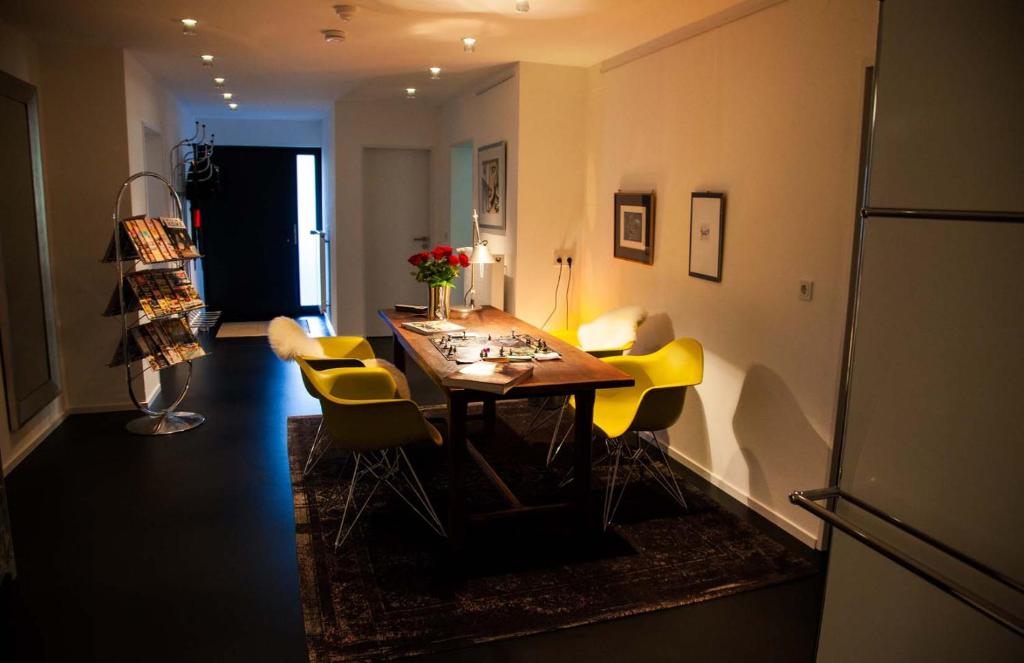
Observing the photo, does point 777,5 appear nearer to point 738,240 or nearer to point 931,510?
point 738,240

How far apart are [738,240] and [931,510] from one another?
2.49 m

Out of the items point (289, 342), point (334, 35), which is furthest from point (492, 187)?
point (289, 342)

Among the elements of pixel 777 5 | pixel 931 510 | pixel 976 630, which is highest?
pixel 777 5

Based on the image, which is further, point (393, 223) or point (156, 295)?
point (393, 223)

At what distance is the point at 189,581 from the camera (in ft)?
10.5

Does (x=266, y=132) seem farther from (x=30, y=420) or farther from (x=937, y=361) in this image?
(x=937, y=361)

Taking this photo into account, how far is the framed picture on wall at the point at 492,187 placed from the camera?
611cm

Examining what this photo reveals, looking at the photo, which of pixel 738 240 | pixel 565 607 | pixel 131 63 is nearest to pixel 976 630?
pixel 565 607

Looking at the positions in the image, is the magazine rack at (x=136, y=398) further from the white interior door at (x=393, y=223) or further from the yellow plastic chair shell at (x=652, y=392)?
the white interior door at (x=393, y=223)

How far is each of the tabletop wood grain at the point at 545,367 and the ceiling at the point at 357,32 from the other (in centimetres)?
175

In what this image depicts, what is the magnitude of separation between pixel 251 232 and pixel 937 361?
30.8 feet

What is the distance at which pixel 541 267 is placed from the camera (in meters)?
5.90

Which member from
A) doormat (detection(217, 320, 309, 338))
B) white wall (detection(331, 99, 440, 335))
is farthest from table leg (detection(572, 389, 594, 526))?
doormat (detection(217, 320, 309, 338))

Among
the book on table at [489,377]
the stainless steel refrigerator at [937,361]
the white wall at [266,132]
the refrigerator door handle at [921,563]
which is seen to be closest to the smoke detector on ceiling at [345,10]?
the book on table at [489,377]
